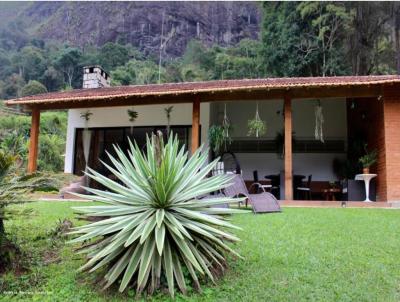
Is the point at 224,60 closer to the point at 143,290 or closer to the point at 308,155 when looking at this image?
the point at 308,155

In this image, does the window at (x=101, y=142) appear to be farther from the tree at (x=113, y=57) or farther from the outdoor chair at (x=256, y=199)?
the tree at (x=113, y=57)

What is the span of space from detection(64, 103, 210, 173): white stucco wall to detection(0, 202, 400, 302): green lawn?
7.36 meters

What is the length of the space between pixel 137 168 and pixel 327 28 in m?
20.6

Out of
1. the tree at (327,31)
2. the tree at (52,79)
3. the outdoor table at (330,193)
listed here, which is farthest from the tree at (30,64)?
the outdoor table at (330,193)

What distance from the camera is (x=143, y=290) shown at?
3.44m

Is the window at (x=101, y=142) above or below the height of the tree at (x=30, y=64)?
below

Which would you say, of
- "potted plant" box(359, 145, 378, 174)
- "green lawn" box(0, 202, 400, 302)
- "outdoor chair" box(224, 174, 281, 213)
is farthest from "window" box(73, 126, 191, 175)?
"green lawn" box(0, 202, 400, 302)

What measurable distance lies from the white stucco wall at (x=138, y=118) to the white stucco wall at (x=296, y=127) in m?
0.78

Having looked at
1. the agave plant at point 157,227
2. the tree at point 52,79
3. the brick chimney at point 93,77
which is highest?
the tree at point 52,79

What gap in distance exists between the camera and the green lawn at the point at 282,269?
3402mm

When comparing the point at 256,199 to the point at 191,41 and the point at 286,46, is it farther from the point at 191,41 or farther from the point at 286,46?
the point at 191,41

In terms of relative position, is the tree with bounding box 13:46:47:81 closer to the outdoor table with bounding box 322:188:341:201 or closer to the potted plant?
the outdoor table with bounding box 322:188:341:201

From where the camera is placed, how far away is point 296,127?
13.8 meters

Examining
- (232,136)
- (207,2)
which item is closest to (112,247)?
(232,136)
